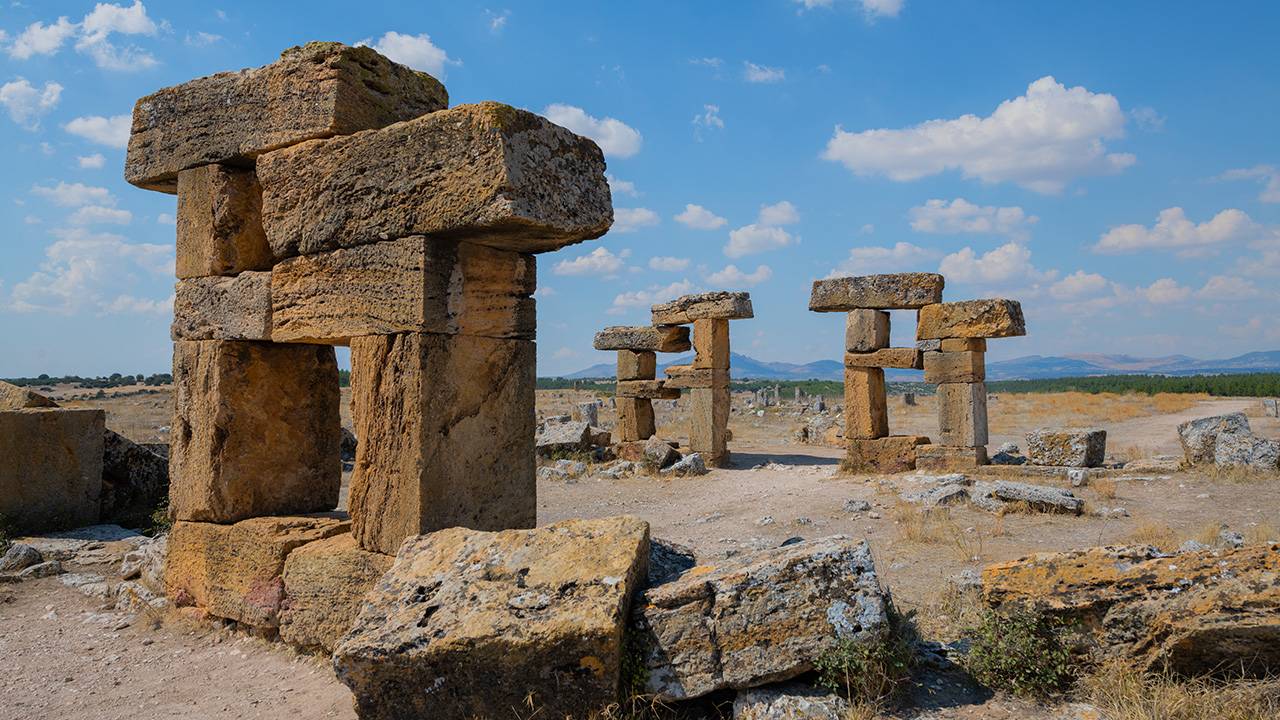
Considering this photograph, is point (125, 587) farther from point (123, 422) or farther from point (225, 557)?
point (123, 422)

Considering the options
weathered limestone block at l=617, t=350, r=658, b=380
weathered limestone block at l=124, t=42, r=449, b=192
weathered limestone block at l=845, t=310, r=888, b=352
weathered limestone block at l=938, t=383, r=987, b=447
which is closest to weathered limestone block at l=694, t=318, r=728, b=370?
weathered limestone block at l=617, t=350, r=658, b=380

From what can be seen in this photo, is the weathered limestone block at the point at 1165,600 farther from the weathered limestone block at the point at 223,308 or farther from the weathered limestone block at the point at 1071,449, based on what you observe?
the weathered limestone block at the point at 1071,449

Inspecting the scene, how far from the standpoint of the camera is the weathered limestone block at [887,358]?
1359 cm

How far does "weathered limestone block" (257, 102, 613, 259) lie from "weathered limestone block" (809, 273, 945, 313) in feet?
32.2

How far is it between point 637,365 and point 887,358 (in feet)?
17.1

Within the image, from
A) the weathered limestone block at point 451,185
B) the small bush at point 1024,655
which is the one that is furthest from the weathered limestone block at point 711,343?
the small bush at point 1024,655

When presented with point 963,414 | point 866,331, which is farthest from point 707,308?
point 963,414

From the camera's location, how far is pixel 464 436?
495 centimetres

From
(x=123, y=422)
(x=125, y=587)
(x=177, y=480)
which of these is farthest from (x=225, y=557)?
(x=123, y=422)

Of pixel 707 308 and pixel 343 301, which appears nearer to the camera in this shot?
pixel 343 301

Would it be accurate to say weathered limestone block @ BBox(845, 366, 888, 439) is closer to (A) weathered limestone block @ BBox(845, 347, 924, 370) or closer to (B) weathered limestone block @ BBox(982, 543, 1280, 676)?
(A) weathered limestone block @ BBox(845, 347, 924, 370)

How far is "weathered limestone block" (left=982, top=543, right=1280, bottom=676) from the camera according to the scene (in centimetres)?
353

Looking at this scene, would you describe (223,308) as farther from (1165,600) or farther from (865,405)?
(865,405)

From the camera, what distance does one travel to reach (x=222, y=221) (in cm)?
604
